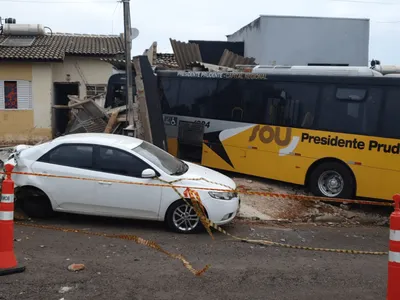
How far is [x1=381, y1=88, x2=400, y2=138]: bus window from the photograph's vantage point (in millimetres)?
9344

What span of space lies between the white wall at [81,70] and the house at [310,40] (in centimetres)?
787

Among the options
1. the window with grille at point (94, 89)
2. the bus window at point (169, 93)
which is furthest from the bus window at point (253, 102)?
the window with grille at point (94, 89)

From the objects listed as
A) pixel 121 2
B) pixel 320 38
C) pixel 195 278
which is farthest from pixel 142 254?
pixel 320 38

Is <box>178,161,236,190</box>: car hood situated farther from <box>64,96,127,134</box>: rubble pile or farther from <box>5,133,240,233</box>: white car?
<box>64,96,127,134</box>: rubble pile

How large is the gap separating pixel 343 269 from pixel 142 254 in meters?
2.58

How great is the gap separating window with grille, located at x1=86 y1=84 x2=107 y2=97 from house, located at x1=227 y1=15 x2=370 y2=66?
25.6 feet

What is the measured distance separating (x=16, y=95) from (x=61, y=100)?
2429 millimetres

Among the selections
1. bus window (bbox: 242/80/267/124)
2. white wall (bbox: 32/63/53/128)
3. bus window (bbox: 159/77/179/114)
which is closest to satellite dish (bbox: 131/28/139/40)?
bus window (bbox: 159/77/179/114)

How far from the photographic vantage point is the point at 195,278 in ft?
17.9

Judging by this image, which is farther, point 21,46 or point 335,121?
point 21,46

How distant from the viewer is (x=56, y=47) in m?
21.9

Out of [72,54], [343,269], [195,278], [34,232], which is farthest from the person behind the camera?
[72,54]

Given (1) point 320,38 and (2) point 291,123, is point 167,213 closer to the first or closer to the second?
(2) point 291,123

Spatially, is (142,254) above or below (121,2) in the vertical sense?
below
